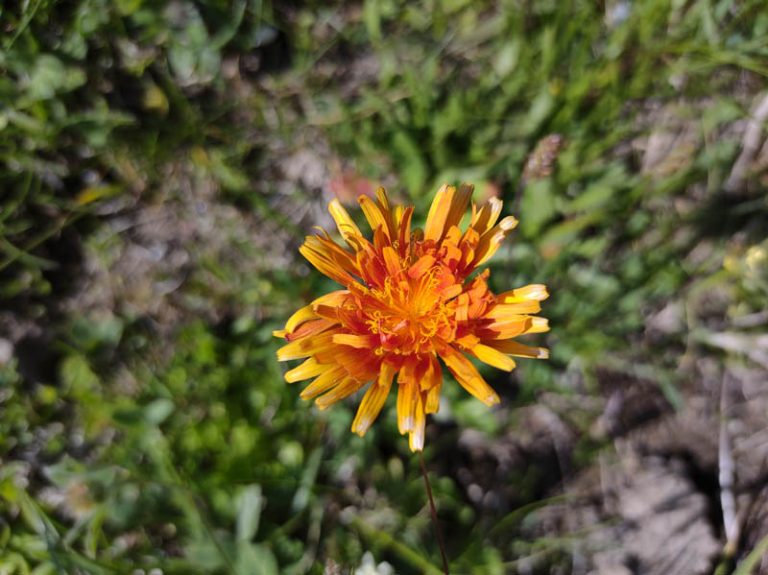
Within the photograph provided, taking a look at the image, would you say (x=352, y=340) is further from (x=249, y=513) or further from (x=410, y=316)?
(x=249, y=513)

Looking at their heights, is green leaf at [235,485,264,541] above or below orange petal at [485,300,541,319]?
below

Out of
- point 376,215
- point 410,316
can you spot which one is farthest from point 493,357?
point 376,215

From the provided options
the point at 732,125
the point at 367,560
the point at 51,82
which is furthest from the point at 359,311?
the point at 732,125

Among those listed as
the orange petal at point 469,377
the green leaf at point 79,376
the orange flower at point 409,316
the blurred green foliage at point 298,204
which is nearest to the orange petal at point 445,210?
the orange flower at point 409,316

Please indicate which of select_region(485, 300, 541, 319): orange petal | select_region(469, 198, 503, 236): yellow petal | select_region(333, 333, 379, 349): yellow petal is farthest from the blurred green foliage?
select_region(333, 333, 379, 349): yellow petal

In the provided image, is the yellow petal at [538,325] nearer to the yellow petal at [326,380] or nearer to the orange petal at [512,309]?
the orange petal at [512,309]

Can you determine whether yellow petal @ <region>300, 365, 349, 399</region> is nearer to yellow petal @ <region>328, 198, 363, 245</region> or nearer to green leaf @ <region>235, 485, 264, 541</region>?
yellow petal @ <region>328, 198, 363, 245</region>

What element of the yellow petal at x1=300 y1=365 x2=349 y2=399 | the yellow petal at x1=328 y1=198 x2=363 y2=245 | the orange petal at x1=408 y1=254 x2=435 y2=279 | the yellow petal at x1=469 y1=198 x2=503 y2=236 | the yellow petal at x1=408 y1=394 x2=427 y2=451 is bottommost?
the yellow petal at x1=408 y1=394 x2=427 y2=451

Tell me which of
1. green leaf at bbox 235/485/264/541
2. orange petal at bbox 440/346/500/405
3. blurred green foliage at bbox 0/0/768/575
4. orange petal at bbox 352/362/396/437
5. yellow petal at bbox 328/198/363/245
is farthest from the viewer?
blurred green foliage at bbox 0/0/768/575
